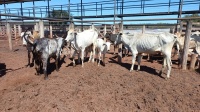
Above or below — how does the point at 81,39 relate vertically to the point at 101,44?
above

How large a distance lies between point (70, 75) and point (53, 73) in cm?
86

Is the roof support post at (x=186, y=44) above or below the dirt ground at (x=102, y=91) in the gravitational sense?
above

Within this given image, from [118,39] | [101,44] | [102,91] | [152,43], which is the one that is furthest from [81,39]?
[102,91]

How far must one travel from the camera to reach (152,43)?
601cm

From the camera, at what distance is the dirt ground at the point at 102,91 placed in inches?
154

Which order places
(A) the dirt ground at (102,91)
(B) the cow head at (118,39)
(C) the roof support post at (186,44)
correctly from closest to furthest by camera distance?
1. (A) the dirt ground at (102,91)
2. (C) the roof support post at (186,44)
3. (B) the cow head at (118,39)

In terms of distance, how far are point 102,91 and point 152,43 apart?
2.59m

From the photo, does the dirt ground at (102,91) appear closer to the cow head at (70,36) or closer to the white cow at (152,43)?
the white cow at (152,43)

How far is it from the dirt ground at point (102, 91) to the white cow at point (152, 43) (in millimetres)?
765

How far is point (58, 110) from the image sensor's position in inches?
147

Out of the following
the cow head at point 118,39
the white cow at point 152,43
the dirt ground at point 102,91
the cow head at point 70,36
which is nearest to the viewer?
the dirt ground at point 102,91

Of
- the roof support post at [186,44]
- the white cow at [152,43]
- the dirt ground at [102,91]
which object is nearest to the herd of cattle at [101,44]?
the white cow at [152,43]

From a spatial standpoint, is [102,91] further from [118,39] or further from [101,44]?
[101,44]

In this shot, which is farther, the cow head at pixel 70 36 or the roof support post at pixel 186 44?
the cow head at pixel 70 36
